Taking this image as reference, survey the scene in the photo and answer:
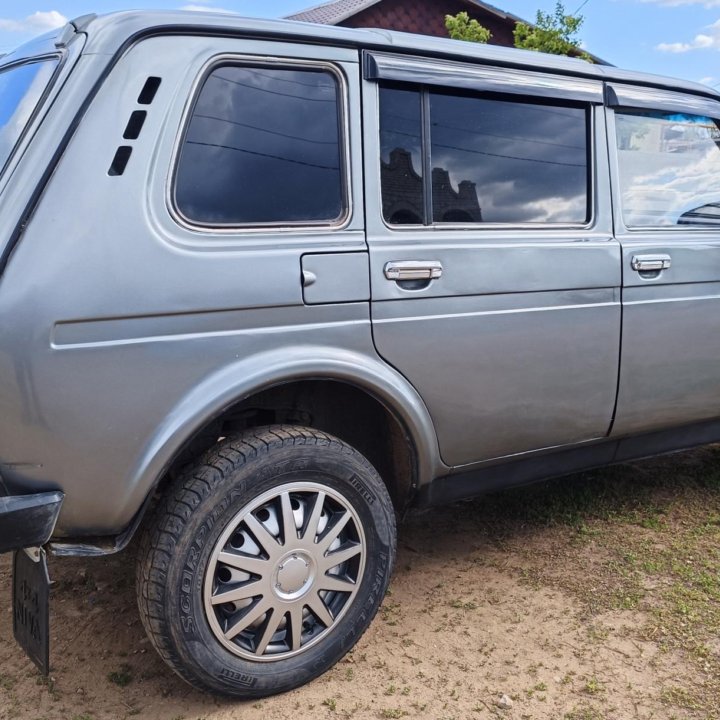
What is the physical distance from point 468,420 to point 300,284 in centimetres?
83

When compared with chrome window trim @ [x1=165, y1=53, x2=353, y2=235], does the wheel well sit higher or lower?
lower

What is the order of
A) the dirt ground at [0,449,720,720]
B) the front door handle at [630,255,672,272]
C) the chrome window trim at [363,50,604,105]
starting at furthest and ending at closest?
the front door handle at [630,255,672,272] → the chrome window trim at [363,50,604,105] → the dirt ground at [0,449,720,720]

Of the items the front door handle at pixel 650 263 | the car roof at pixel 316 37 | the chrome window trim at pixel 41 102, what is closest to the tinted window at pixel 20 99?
the chrome window trim at pixel 41 102

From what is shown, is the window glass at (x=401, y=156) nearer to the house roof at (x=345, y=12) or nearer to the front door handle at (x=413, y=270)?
the front door handle at (x=413, y=270)

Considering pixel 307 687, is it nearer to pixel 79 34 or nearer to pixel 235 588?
pixel 235 588

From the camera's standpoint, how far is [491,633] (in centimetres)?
284

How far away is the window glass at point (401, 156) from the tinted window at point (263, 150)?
174 millimetres

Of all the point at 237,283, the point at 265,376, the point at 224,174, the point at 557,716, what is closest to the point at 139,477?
the point at 265,376

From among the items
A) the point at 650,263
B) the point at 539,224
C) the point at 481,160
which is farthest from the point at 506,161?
the point at 650,263

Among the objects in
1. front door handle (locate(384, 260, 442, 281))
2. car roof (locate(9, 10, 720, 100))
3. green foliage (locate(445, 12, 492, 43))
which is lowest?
front door handle (locate(384, 260, 442, 281))

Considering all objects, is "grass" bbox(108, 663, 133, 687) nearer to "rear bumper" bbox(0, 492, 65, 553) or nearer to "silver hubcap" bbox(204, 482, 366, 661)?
"silver hubcap" bbox(204, 482, 366, 661)

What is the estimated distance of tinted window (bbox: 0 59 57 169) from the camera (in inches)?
85.2

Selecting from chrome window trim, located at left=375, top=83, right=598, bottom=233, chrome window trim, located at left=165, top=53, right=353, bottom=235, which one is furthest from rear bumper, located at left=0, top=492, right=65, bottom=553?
chrome window trim, located at left=375, top=83, right=598, bottom=233

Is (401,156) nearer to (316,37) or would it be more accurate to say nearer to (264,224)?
(316,37)
